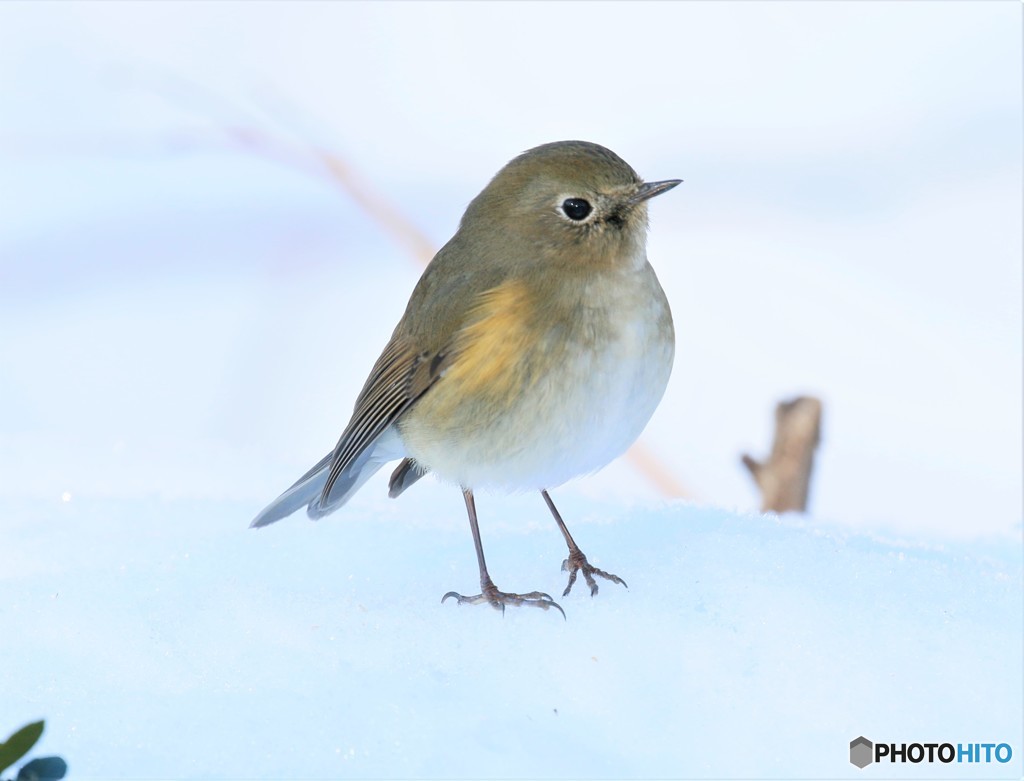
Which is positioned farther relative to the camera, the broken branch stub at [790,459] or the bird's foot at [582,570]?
the broken branch stub at [790,459]

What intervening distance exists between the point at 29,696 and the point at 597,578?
132cm

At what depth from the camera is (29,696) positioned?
2.52 m

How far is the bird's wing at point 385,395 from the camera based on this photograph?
3129mm

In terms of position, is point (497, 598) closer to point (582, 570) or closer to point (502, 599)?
point (502, 599)

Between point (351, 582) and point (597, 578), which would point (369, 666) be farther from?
point (597, 578)

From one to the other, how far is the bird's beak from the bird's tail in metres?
0.86

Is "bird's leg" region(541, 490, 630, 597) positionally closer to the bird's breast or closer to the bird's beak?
the bird's breast

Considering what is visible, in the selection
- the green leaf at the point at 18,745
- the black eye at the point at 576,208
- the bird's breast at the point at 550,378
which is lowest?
the green leaf at the point at 18,745

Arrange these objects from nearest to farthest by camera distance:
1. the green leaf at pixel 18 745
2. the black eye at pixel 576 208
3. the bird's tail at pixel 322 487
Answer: the green leaf at pixel 18 745
the black eye at pixel 576 208
the bird's tail at pixel 322 487

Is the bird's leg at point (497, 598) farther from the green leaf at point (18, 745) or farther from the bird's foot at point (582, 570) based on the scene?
the green leaf at point (18, 745)

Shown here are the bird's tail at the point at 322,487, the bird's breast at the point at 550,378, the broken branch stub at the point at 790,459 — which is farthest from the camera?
the broken branch stub at the point at 790,459

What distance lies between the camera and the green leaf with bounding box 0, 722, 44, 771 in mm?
1623

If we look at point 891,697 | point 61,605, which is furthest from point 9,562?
point 891,697

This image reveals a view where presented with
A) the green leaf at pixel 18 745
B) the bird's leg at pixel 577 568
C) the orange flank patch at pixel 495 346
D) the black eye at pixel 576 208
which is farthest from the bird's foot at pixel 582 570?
the green leaf at pixel 18 745
